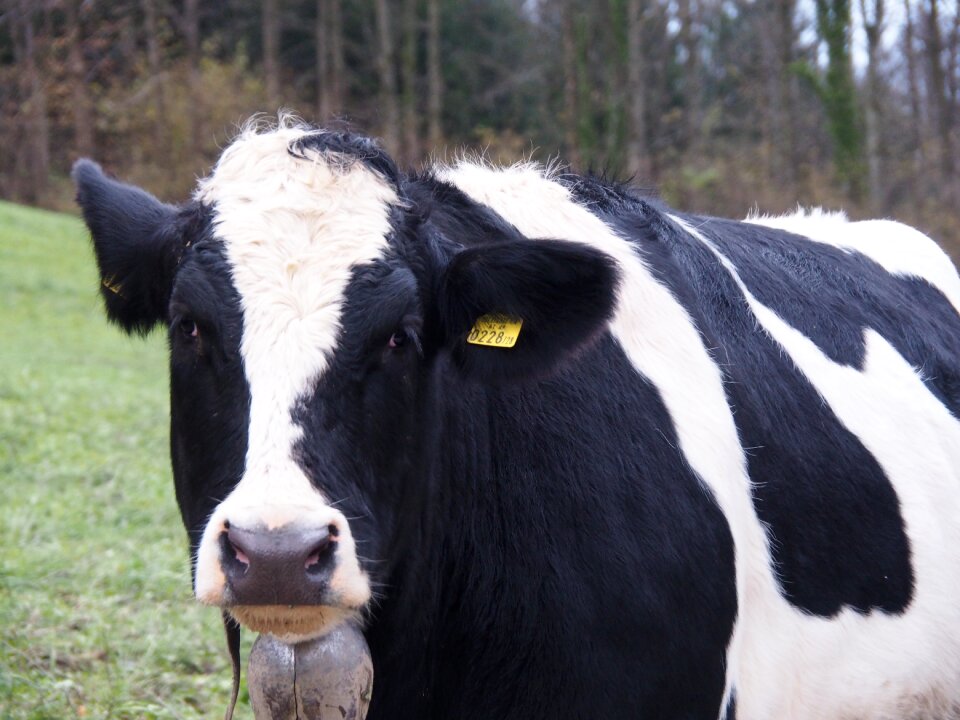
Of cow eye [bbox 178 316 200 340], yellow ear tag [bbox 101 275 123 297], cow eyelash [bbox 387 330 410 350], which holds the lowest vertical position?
cow eyelash [bbox 387 330 410 350]

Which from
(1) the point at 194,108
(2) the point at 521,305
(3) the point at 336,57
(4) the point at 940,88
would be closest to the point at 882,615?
(2) the point at 521,305

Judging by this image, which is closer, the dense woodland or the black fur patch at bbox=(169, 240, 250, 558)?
the black fur patch at bbox=(169, 240, 250, 558)

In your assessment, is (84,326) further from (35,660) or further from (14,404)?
(35,660)

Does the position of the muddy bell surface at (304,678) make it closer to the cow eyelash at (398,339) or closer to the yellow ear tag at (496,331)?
the cow eyelash at (398,339)

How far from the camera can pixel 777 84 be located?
113 ft

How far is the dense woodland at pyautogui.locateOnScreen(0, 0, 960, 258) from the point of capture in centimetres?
2638

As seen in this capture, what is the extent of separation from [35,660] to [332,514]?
11.1 feet

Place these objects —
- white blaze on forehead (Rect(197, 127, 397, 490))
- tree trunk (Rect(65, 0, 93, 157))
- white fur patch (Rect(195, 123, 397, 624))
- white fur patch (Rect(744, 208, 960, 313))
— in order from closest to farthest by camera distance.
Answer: white fur patch (Rect(195, 123, 397, 624)), white blaze on forehead (Rect(197, 127, 397, 490)), white fur patch (Rect(744, 208, 960, 313)), tree trunk (Rect(65, 0, 93, 157))

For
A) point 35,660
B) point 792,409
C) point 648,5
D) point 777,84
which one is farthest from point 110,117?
point 792,409

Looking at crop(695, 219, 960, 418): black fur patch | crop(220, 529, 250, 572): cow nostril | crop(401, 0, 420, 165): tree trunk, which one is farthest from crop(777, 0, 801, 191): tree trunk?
crop(220, 529, 250, 572): cow nostril

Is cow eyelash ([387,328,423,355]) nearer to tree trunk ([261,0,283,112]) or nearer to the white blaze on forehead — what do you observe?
the white blaze on forehead

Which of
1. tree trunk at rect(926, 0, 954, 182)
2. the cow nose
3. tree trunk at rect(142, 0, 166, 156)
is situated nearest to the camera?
the cow nose

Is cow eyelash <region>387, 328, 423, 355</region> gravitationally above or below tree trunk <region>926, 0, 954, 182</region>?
below

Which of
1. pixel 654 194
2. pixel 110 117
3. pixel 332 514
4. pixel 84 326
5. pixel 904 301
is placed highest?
pixel 110 117
